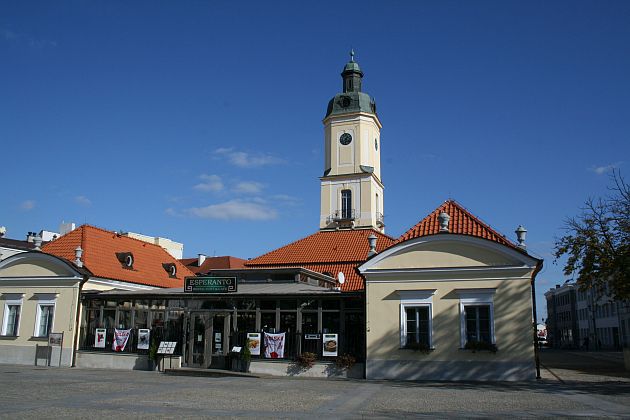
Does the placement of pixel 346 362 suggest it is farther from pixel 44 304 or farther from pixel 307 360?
pixel 44 304

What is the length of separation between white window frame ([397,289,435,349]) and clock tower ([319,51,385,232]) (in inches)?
884

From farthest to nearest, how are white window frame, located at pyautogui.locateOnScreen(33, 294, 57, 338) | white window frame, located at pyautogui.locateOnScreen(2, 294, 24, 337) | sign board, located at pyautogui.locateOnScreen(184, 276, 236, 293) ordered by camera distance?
white window frame, located at pyautogui.locateOnScreen(2, 294, 24, 337)
white window frame, located at pyautogui.locateOnScreen(33, 294, 57, 338)
sign board, located at pyautogui.locateOnScreen(184, 276, 236, 293)

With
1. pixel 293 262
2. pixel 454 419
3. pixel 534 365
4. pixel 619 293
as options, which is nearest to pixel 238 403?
pixel 454 419

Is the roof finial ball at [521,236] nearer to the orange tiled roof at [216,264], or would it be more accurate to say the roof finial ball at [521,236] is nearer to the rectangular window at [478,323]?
the rectangular window at [478,323]

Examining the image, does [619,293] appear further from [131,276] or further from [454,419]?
[131,276]

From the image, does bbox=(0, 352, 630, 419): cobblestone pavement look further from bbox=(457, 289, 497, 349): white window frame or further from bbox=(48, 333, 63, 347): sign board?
bbox=(48, 333, 63, 347): sign board

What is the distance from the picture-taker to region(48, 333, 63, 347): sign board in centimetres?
2556

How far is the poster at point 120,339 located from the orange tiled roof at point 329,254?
10844 millimetres

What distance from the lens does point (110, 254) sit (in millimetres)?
30094

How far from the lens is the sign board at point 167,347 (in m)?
23.6

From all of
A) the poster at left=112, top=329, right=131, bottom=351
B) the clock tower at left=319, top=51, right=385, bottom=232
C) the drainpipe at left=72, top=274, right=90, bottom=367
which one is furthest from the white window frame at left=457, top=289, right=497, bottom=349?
the clock tower at left=319, top=51, right=385, bottom=232

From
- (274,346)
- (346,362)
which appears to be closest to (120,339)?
(274,346)

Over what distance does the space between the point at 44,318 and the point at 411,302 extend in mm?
16515

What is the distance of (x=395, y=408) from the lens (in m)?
Answer: 12.9
